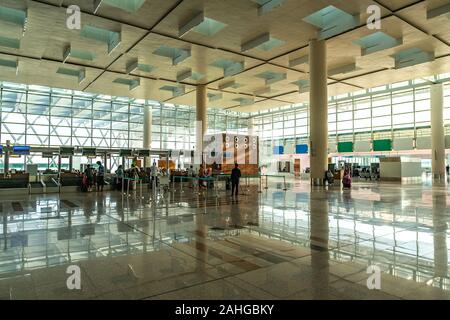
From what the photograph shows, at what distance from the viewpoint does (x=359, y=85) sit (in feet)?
91.3

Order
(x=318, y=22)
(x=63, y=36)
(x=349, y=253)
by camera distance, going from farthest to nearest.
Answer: (x=63, y=36) < (x=318, y=22) < (x=349, y=253)

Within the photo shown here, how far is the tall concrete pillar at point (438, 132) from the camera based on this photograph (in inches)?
1122

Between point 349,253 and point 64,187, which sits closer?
point 349,253

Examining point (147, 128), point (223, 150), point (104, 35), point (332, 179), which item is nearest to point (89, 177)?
point (104, 35)

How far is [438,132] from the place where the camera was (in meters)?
28.7

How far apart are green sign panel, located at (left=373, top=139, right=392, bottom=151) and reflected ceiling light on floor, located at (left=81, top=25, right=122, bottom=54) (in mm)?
28731

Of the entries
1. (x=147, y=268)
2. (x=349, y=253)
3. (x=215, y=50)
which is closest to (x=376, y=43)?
(x=215, y=50)

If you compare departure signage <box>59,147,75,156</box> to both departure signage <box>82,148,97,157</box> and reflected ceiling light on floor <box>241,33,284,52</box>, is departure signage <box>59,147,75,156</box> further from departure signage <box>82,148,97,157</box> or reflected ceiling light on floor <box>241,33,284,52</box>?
reflected ceiling light on floor <box>241,33,284,52</box>

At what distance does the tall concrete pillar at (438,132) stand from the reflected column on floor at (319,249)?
25.6 metres

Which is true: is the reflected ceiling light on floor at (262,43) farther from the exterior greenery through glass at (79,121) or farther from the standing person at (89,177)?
the exterior greenery through glass at (79,121)

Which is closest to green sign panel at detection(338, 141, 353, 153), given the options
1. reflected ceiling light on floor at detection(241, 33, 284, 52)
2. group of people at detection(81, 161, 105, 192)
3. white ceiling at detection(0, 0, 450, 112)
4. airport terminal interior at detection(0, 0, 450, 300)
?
airport terminal interior at detection(0, 0, 450, 300)

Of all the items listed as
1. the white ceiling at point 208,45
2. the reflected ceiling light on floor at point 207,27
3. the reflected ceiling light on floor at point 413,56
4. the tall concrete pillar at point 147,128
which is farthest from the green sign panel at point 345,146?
the reflected ceiling light on floor at point 207,27

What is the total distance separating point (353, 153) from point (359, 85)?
35.2ft

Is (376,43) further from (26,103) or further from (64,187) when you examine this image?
(26,103)
